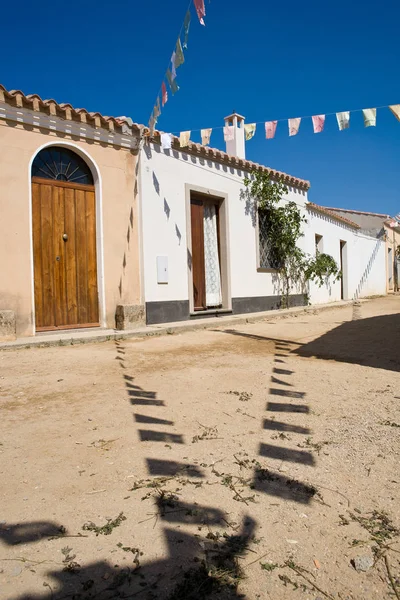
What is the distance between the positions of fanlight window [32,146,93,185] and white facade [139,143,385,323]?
1.06 m

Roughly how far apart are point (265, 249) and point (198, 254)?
237 cm

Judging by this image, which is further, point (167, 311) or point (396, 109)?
point (167, 311)

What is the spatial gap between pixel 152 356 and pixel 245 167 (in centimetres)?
651

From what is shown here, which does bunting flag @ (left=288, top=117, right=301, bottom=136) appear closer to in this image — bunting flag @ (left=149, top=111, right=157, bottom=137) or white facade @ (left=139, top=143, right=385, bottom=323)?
bunting flag @ (left=149, top=111, right=157, bottom=137)

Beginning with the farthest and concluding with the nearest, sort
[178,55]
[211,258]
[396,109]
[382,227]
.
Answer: [382,227], [211,258], [396,109], [178,55]

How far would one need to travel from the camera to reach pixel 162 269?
25.8 feet

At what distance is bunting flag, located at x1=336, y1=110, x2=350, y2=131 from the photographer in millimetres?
6174

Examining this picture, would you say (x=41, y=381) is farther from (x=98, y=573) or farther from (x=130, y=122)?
(x=130, y=122)

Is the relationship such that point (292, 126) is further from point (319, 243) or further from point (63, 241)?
point (319, 243)

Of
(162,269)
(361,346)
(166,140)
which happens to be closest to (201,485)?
(361,346)

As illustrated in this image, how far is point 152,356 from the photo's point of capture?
495cm

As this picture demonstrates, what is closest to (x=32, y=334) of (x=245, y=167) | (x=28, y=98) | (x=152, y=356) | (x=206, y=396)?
(x=152, y=356)

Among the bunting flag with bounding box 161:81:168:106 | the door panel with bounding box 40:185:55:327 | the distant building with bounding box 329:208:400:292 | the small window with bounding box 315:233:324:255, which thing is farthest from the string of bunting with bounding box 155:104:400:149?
the distant building with bounding box 329:208:400:292

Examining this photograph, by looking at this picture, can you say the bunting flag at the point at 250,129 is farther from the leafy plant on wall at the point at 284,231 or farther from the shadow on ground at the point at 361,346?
the shadow on ground at the point at 361,346
